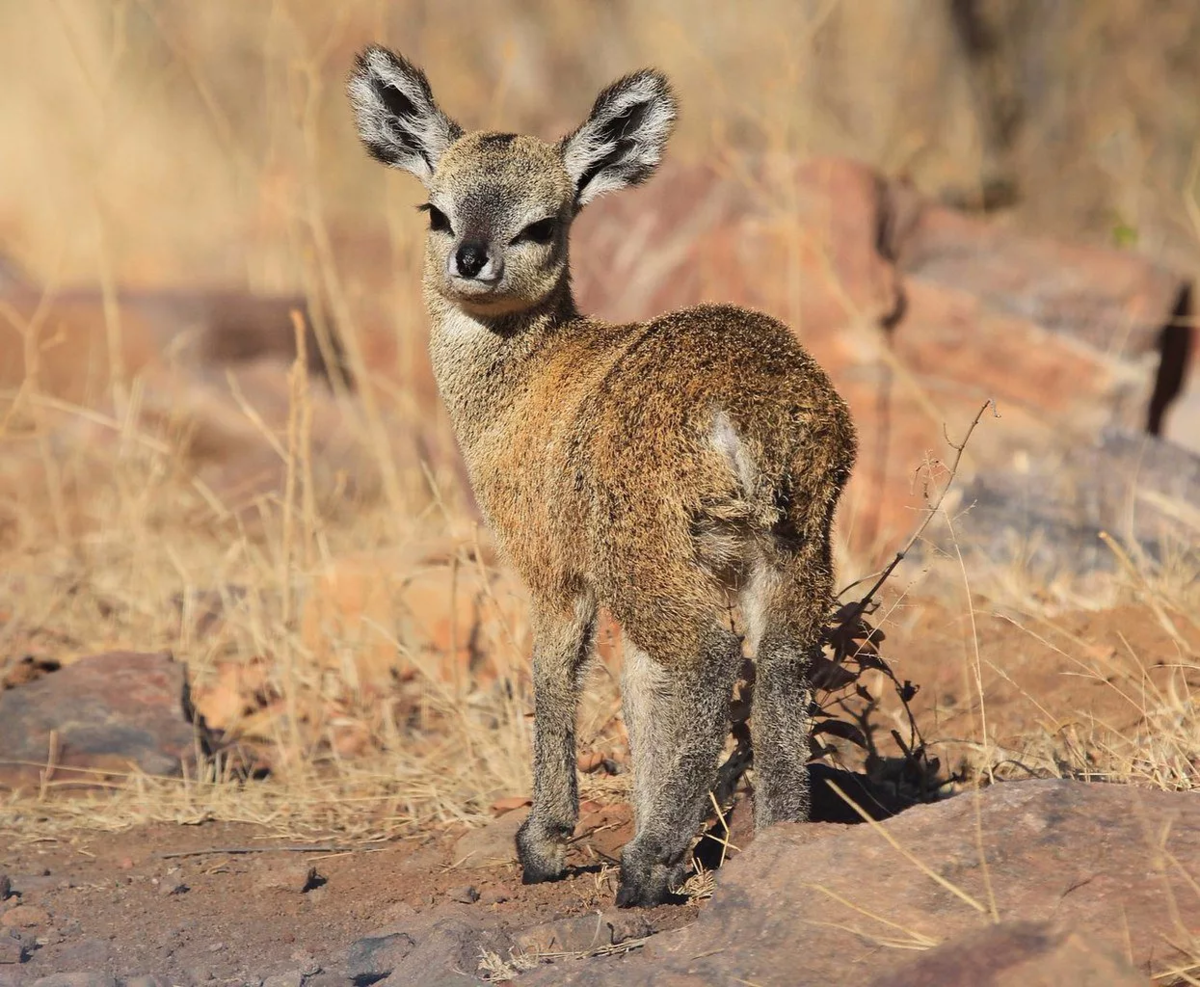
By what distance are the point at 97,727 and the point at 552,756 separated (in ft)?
8.12

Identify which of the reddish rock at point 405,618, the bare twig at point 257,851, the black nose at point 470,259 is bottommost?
the bare twig at point 257,851

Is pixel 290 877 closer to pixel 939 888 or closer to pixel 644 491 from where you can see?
pixel 644 491

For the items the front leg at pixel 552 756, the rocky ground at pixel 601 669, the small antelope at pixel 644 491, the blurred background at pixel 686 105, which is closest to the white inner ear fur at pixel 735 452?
the small antelope at pixel 644 491

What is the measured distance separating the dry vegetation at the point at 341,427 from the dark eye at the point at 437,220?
43.5 inches

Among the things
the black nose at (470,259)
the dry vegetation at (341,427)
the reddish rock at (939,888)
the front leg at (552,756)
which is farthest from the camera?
the dry vegetation at (341,427)

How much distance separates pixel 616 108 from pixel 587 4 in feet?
44.3

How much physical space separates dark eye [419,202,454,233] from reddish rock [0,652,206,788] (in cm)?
242

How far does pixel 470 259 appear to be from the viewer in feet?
15.9

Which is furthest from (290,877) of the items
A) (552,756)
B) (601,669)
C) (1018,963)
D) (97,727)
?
(1018,963)

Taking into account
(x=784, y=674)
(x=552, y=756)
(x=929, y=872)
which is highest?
(x=784, y=674)

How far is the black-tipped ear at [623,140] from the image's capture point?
5199mm

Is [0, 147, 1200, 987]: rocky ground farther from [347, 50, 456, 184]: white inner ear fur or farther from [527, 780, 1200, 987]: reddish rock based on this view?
[347, 50, 456, 184]: white inner ear fur

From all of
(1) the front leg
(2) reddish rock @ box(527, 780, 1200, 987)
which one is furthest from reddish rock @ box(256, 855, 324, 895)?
(2) reddish rock @ box(527, 780, 1200, 987)

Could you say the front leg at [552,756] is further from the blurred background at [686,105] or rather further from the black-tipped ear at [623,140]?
the blurred background at [686,105]
